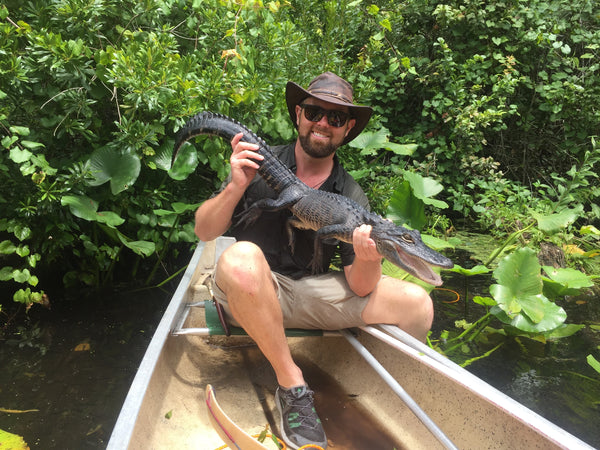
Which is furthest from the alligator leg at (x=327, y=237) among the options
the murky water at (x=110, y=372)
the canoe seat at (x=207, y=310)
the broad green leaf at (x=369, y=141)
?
the broad green leaf at (x=369, y=141)

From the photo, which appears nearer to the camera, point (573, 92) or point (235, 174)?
point (235, 174)

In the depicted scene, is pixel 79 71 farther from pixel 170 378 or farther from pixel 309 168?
pixel 170 378

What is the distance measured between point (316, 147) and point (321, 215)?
32 centimetres

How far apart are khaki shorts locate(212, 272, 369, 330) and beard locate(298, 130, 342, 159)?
57cm

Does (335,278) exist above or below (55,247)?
above

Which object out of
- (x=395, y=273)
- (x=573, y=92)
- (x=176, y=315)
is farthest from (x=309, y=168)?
(x=573, y=92)

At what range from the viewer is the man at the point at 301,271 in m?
1.75

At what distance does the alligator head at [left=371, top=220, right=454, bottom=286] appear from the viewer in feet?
5.44

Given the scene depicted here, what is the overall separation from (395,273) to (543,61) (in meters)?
4.54

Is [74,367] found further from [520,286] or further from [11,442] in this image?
[520,286]

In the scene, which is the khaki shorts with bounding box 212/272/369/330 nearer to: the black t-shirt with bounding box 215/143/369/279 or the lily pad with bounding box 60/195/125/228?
the black t-shirt with bounding box 215/143/369/279

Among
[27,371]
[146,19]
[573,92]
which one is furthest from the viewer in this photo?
[573,92]

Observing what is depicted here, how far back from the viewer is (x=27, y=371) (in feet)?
8.30

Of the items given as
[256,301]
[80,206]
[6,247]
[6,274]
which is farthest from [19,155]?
[256,301]
